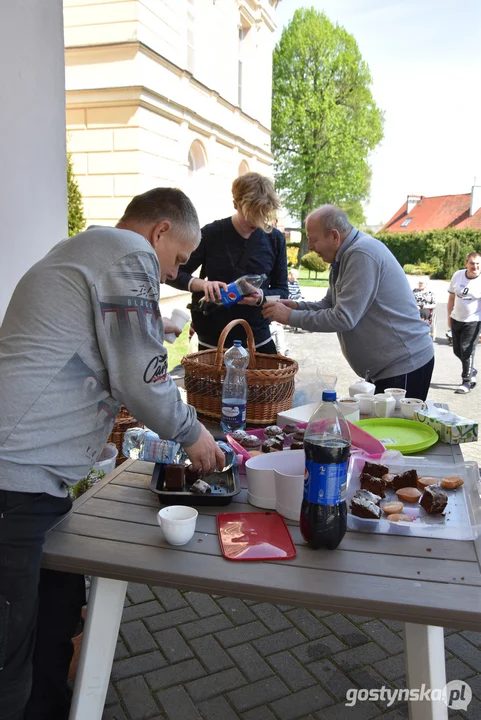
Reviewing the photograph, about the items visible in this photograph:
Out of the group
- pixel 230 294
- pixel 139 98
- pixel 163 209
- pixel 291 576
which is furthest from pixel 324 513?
pixel 139 98


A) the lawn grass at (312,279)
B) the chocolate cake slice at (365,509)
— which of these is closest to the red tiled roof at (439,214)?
the lawn grass at (312,279)

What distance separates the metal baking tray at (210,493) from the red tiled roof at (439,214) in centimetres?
4063

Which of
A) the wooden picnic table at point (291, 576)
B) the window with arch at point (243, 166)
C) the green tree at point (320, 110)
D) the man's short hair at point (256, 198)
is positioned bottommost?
the wooden picnic table at point (291, 576)

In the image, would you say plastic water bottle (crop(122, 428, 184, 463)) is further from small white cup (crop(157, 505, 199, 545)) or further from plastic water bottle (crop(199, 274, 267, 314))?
plastic water bottle (crop(199, 274, 267, 314))

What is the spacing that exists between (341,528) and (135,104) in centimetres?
988

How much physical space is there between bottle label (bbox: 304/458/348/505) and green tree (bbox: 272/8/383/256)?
93.4 feet

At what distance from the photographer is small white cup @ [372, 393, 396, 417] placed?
253cm

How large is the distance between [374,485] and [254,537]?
422mm

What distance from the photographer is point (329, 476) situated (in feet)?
4.48

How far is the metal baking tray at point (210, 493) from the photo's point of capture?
1679 millimetres

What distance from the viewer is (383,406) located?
8.30 ft

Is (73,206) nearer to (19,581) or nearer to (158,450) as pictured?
(158,450)

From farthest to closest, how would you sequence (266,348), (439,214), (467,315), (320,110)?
(439,214), (320,110), (467,315), (266,348)
